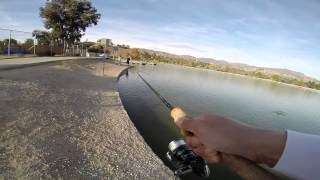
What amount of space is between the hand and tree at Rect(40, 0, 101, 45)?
61.7 meters

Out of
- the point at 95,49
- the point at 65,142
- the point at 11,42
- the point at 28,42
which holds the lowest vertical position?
the point at 65,142

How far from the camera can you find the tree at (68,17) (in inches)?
2295

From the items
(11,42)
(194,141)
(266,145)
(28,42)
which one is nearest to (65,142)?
(194,141)

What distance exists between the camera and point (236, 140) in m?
0.86

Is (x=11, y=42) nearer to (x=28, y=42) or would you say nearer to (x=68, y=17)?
(x=28, y=42)

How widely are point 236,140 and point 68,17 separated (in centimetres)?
6339

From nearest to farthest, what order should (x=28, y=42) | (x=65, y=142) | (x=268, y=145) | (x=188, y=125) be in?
(x=268, y=145) → (x=188, y=125) → (x=65, y=142) → (x=28, y=42)

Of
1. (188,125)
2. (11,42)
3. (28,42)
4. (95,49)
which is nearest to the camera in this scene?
(188,125)

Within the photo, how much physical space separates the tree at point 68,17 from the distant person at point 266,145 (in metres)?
61.7

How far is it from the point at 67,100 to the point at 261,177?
580 inches

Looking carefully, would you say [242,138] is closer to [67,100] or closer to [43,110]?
[43,110]

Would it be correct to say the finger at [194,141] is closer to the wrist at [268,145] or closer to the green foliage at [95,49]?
the wrist at [268,145]

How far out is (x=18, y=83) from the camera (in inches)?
609

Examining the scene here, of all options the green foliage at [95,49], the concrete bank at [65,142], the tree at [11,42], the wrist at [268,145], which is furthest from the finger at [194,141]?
the green foliage at [95,49]
